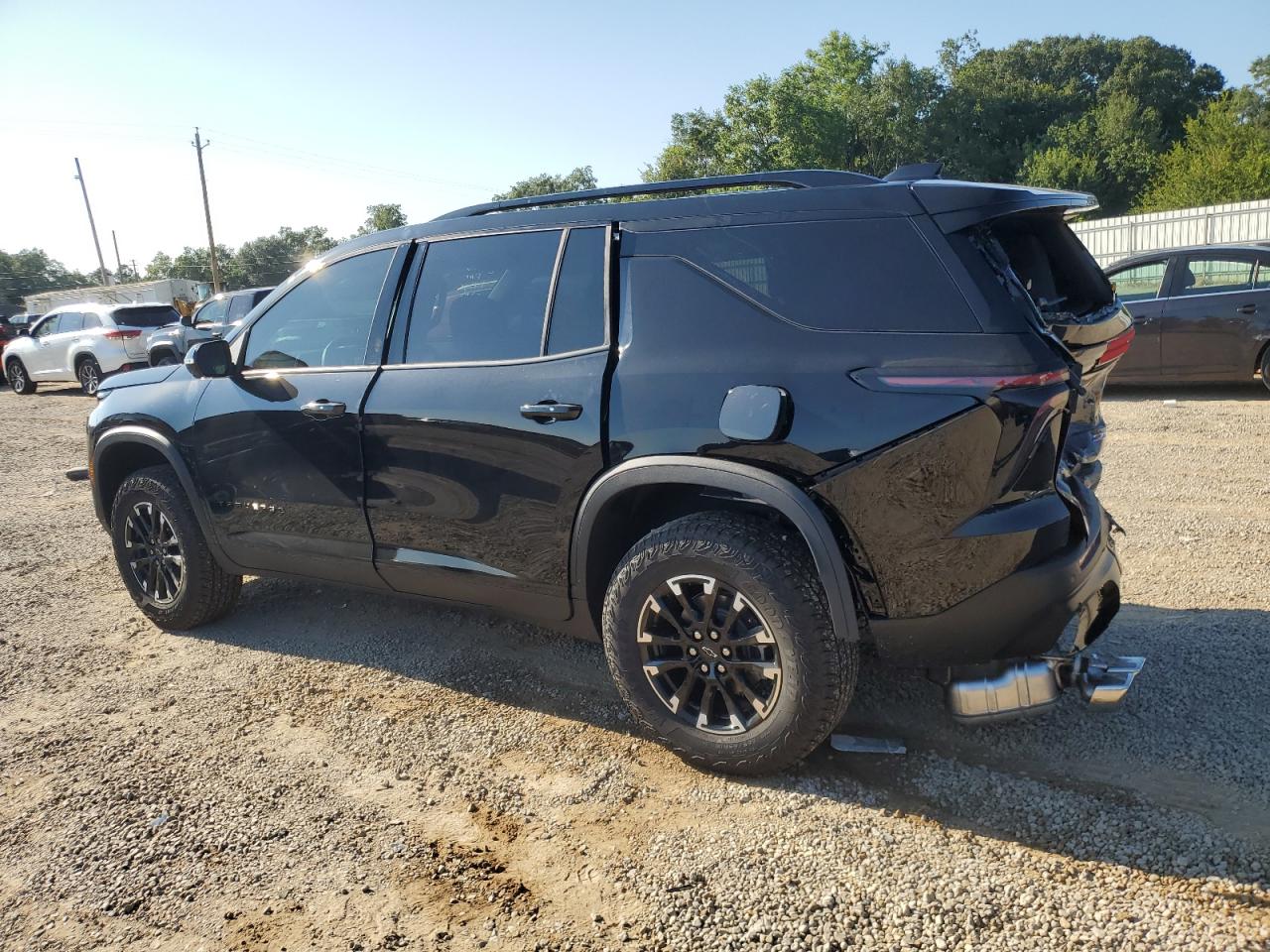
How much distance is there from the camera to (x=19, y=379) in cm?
1948

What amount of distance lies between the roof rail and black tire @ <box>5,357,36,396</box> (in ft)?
64.4

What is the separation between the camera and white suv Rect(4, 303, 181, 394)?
17.0m

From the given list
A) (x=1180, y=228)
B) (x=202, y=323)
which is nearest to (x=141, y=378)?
(x=202, y=323)

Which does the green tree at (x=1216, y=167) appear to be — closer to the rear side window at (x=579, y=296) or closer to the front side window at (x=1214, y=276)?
the front side window at (x=1214, y=276)

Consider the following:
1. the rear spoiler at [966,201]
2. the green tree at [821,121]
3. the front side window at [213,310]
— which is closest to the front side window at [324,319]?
the rear spoiler at [966,201]

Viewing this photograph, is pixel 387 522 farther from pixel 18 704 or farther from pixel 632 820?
pixel 18 704

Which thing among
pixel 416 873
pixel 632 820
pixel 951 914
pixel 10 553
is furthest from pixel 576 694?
pixel 10 553

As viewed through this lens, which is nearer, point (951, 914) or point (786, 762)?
point (951, 914)

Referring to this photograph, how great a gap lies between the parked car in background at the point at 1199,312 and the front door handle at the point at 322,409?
810 cm

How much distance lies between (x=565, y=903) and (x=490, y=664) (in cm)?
168

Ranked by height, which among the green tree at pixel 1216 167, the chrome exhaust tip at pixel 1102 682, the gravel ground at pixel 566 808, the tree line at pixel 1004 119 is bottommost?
the gravel ground at pixel 566 808

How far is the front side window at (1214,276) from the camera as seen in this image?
9070 millimetres

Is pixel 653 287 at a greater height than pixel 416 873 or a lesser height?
greater

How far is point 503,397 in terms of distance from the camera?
3.32 metres
